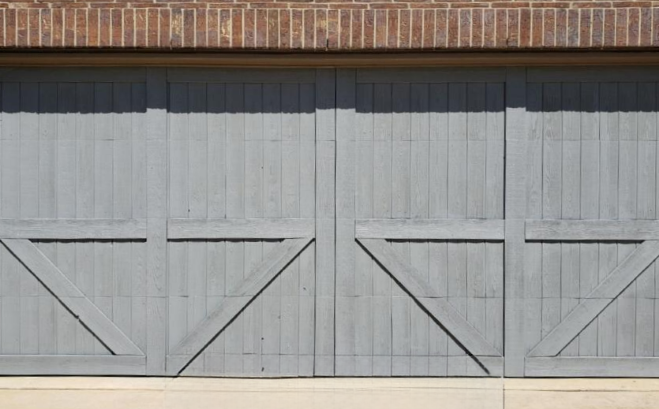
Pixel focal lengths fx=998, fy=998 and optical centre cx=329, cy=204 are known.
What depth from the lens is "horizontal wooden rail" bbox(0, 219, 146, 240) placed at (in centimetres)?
704

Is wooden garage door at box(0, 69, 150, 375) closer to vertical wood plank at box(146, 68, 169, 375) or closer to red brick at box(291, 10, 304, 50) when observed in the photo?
vertical wood plank at box(146, 68, 169, 375)

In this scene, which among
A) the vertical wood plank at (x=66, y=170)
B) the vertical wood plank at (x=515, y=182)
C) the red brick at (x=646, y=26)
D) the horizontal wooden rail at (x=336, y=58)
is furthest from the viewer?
the vertical wood plank at (x=66, y=170)

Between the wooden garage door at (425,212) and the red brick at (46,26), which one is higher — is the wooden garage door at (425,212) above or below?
below

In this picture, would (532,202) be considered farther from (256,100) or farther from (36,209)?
(36,209)

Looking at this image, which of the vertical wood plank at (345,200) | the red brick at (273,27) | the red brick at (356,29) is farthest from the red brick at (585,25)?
the red brick at (273,27)

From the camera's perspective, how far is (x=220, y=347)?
712cm

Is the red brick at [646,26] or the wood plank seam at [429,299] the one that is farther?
the wood plank seam at [429,299]

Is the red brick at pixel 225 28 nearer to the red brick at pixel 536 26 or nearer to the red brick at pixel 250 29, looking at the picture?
the red brick at pixel 250 29

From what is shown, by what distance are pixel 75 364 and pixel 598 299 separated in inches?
147

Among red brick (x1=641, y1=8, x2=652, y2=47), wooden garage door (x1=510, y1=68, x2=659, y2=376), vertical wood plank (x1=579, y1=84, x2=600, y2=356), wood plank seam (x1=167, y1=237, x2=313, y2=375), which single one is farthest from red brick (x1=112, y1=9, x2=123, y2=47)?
red brick (x1=641, y1=8, x2=652, y2=47)

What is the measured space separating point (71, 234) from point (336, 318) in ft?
6.46

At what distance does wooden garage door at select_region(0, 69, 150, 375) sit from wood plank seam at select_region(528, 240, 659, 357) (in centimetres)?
289

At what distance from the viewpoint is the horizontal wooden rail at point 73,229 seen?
704 cm

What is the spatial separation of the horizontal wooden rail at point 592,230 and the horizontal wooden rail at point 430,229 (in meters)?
0.26
